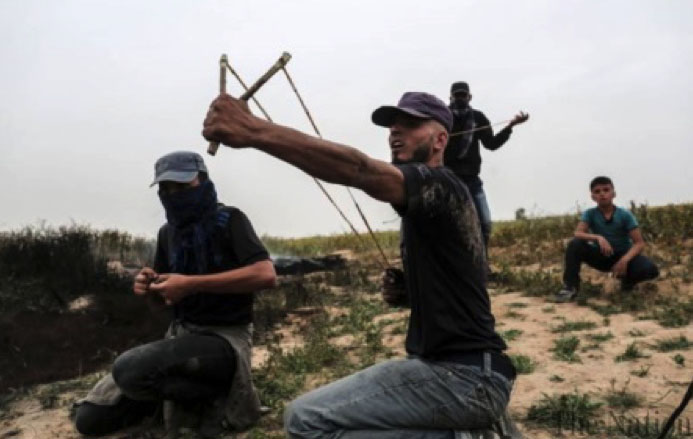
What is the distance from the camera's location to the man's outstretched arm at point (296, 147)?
2254mm

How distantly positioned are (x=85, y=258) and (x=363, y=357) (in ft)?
24.5

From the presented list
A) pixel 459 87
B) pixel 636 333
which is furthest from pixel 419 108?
pixel 459 87

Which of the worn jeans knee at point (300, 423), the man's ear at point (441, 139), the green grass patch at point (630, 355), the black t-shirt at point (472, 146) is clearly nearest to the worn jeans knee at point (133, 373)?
the worn jeans knee at point (300, 423)

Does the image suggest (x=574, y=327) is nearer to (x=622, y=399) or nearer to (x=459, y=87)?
(x=622, y=399)

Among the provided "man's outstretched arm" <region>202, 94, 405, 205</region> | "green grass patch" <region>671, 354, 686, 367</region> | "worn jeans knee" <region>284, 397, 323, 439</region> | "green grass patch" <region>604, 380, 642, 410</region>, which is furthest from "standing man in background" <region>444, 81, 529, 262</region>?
"man's outstretched arm" <region>202, 94, 405, 205</region>

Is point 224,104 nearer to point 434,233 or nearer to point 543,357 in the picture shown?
point 434,233

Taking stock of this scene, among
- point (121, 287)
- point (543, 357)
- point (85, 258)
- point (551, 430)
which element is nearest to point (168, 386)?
point (551, 430)

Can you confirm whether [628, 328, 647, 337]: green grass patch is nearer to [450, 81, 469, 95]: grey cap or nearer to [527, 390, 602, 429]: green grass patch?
[527, 390, 602, 429]: green grass patch

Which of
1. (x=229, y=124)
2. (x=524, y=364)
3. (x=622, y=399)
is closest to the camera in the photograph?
(x=229, y=124)

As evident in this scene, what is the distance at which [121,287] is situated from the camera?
34.4 ft

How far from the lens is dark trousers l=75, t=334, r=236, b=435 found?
157 inches

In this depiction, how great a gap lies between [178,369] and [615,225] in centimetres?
562

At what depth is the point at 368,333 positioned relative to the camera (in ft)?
21.1

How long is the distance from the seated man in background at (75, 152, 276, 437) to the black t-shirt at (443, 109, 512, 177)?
393 centimetres
